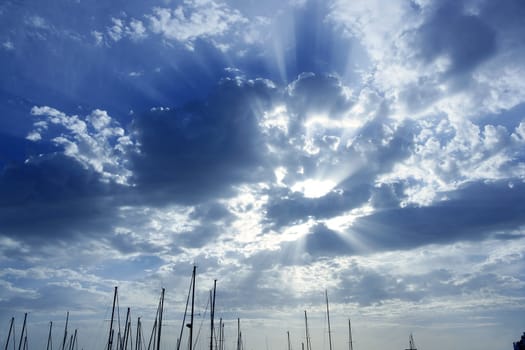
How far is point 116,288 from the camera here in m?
61.4

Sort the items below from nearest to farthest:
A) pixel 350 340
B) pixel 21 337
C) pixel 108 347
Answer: pixel 108 347
pixel 21 337
pixel 350 340

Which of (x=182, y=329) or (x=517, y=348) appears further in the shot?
(x=517, y=348)

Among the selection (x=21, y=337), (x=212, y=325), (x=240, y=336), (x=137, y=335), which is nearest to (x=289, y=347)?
(x=240, y=336)

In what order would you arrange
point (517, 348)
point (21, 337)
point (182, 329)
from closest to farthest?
point (182, 329) → point (517, 348) → point (21, 337)

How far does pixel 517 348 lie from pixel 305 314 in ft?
136

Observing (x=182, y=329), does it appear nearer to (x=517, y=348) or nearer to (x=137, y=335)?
(x=137, y=335)

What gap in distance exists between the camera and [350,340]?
3364 inches

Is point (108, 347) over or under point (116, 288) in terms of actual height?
under

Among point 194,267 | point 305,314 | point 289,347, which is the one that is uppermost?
point 194,267

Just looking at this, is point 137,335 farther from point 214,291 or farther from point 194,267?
point 194,267

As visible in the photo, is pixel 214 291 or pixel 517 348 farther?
pixel 517 348

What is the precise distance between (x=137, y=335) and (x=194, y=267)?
26.9 metres

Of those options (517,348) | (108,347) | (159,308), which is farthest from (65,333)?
(517,348)

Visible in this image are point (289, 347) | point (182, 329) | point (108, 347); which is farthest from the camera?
point (289, 347)
